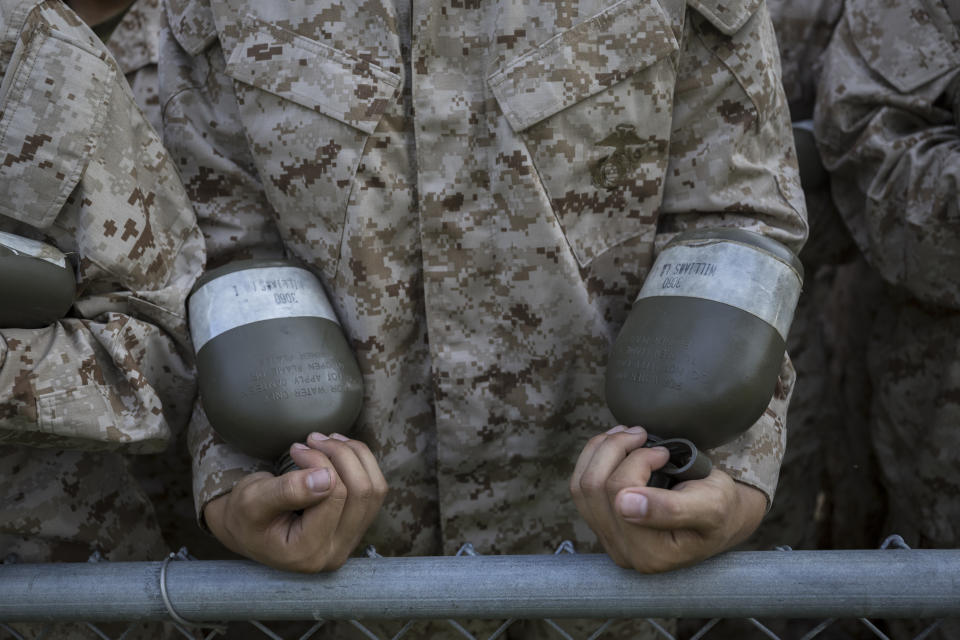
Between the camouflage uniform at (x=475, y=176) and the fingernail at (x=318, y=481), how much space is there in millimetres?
229

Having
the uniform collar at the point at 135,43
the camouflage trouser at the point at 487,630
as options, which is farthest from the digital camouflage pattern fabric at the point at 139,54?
the camouflage trouser at the point at 487,630

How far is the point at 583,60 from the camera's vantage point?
1.20 metres

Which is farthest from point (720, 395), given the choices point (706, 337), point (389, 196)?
point (389, 196)

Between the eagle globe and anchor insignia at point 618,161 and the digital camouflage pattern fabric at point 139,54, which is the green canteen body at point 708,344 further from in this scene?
the digital camouflage pattern fabric at point 139,54

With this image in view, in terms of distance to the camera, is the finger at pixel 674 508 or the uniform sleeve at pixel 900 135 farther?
the uniform sleeve at pixel 900 135

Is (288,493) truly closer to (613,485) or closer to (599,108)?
(613,485)

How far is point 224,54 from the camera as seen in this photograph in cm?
125

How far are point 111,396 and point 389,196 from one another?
0.48m

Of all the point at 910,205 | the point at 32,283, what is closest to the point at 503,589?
the point at 32,283

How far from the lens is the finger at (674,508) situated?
0.93m

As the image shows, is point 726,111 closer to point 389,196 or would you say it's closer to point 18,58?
point 389,196

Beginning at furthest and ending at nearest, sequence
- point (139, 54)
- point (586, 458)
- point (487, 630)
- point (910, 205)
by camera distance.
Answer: point (139, 54), point (910, 205), point (487, 630), point (586, 458)

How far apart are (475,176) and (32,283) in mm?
619

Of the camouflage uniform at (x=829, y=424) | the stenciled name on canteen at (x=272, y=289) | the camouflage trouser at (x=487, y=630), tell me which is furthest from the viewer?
the camouflage uniform at (x=829, y=424)
